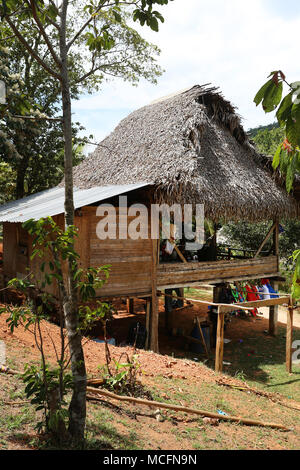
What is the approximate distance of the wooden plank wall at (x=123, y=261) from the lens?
7910 mm

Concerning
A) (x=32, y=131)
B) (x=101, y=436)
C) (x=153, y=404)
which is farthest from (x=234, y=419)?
(x=32, y=131)

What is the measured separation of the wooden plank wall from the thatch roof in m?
1.35

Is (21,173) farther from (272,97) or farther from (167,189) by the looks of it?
(272,97)

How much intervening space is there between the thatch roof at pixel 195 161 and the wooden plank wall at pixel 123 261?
1349 millimetres

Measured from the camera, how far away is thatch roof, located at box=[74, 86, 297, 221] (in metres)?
8.34

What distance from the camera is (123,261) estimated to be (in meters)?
8.34

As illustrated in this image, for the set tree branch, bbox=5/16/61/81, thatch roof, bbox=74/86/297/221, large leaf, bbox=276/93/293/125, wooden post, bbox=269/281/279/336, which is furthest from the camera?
wooden post, bbox=269/281/279/336

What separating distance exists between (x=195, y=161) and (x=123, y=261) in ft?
9.04

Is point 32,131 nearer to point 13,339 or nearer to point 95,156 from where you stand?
point 95,156

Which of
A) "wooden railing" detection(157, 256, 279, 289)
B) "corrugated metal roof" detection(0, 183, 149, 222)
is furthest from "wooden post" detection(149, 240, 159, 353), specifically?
"corrugated metal roof" detection(0, 183, 149, 222)

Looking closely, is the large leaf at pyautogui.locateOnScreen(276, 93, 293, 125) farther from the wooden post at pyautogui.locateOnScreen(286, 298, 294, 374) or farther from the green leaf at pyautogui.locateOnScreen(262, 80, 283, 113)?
the wooden post at pyautogui.locateOnScreen(286, 298, 294, 374)

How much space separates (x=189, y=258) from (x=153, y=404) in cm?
696

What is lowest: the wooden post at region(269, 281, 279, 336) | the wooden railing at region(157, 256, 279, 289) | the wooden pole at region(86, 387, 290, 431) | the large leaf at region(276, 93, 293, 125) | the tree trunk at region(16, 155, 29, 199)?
the wooden post at region(269, 281, 279, 336)

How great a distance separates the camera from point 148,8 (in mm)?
3059
